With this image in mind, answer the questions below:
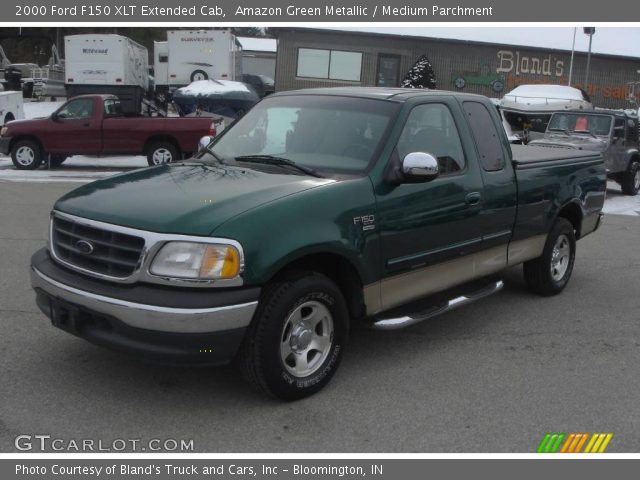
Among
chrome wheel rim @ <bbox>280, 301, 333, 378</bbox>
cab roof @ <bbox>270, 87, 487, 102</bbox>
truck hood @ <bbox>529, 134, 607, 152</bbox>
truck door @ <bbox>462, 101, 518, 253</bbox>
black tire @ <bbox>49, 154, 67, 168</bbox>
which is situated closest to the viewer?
chrome wheel rim @ <bbox>280, 301, 333, 378</bbox>

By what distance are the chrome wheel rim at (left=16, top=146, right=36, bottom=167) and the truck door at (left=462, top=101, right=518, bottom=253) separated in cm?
1286

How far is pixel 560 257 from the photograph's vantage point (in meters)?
6.66

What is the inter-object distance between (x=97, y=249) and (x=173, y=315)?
2.19 feet

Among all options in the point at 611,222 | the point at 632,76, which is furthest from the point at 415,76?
the point at 611,222

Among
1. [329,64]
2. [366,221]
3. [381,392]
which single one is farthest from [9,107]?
[381,392]

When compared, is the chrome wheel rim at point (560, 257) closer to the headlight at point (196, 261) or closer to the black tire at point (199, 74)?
the headlight at point (196, 261)

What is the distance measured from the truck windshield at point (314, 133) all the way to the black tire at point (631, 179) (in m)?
12.0

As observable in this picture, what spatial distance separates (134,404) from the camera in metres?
3.98

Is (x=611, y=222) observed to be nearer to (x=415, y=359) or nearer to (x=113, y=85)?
(x=415, y=359)

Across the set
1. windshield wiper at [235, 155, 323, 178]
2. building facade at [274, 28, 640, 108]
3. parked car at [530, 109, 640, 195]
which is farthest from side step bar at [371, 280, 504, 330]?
building facade at [274, 28, 640, 108]

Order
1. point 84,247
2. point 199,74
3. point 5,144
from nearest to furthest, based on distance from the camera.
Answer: point 84,247 < point 5,144 < point 199,74

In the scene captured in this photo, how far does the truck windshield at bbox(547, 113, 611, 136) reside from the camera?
15023 millimetres

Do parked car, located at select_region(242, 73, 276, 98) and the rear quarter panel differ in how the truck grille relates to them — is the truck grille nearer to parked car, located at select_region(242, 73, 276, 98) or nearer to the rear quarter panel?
the rear quarter panel

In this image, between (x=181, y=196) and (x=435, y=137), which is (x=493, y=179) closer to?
(x=435, y=137)
